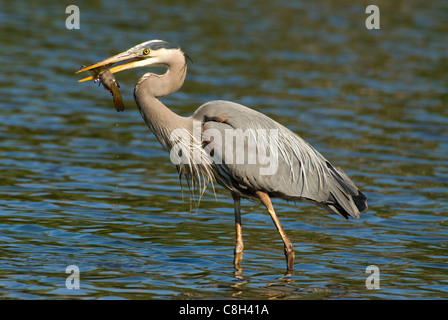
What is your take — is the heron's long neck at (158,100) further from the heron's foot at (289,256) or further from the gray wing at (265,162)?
the heron's foot at (289,256)

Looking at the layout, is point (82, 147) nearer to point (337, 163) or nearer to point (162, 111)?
point (337, 163)

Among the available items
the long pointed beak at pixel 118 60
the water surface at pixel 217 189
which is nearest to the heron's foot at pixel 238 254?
the water surface at pixel 217 189

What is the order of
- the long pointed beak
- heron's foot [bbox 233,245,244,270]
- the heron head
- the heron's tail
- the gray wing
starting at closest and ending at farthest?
1. the long pointed beak
2. the heron head
3. the gray wing
4. heron's foot [bbox 233,245,244,270]
5. the heron's tail

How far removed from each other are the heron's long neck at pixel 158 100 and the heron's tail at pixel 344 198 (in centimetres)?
187

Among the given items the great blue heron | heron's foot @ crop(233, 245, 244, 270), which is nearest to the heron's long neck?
the great blue heron

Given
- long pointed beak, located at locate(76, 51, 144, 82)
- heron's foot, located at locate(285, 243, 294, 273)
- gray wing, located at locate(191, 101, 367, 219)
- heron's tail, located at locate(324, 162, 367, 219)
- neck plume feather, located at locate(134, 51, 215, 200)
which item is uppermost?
long pointed beak, located at locate(76, 51, 144, 82)

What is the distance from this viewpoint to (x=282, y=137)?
926 cm

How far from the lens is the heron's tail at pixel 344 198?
9.17 metres

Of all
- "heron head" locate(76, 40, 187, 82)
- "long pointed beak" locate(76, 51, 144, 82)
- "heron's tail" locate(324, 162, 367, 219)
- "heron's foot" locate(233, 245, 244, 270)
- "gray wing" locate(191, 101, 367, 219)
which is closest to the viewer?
"long pointed beak" locate(76, 51, 144, 82)

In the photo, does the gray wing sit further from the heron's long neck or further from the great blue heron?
the heron's long neck

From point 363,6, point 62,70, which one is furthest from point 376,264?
point 363,6

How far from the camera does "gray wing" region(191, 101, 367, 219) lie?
8688 mm

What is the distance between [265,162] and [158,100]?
1.38m

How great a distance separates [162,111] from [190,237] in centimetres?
188
